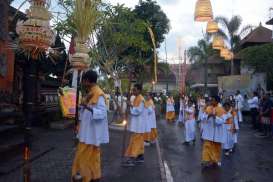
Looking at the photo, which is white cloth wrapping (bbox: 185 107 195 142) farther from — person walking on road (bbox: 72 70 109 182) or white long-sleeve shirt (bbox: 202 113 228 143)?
person walking on road (bbox: 72 70 109 182)

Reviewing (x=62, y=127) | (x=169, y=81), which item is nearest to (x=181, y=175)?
(x=62, y=127)

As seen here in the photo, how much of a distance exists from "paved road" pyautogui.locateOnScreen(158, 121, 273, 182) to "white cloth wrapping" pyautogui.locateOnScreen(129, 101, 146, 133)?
113cm

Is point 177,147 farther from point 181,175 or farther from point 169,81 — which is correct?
point 169,81

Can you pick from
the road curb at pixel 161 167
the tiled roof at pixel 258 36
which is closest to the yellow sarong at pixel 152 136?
the road curb at pixel 161 167

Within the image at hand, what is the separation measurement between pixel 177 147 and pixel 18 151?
5715 millimetres

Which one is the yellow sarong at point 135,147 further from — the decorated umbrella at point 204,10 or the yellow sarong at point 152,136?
the decorated umbrella at point 204,10

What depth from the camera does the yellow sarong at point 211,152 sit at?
37.3 ft

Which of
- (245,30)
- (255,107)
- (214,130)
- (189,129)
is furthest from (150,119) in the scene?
(245,30)

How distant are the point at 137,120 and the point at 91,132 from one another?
433 cm

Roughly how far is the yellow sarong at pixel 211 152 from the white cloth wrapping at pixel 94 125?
13.6ft

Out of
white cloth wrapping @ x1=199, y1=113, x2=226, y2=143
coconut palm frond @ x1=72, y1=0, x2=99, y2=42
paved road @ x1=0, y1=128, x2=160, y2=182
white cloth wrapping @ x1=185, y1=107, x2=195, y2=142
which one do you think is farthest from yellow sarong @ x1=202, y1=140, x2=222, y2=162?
white cloth wrapping @ x1=185, y1=107, x2=195, y2=142

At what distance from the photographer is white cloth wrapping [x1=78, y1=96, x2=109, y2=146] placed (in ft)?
25.3

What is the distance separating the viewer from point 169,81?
7862 centimetres

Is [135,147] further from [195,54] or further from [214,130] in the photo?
[195,54]
